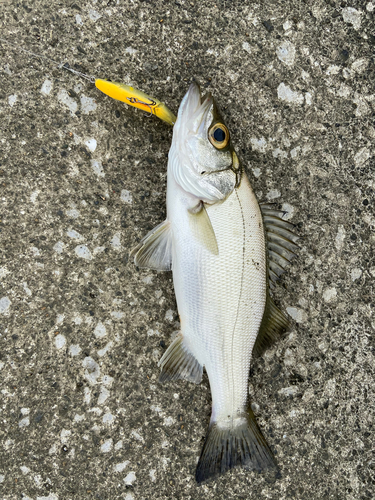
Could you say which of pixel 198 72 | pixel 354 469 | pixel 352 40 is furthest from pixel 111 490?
pixel 352 40

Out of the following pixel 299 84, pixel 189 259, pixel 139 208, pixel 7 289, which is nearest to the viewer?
pixel 189 259

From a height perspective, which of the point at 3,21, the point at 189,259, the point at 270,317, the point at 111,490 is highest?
the point at 3,21

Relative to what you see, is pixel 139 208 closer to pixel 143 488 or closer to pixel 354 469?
pixel 143 488

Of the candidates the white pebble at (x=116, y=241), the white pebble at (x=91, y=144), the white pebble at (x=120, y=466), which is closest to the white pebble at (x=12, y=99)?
the white pebble at (x=91, y=144)

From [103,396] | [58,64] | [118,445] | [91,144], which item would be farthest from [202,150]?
[118,445]

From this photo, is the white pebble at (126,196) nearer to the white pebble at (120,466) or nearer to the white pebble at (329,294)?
the white pebble at (329,294)

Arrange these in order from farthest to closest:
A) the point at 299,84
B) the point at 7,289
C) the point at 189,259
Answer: the point at 299,84 < the point at 7,289 < the point at 189,259

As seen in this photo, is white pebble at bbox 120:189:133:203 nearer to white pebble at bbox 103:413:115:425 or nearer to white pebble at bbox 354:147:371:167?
Result: white pebble at bbox 103:413:115:425
